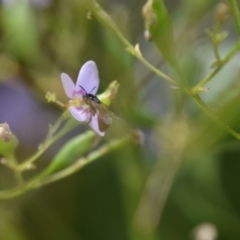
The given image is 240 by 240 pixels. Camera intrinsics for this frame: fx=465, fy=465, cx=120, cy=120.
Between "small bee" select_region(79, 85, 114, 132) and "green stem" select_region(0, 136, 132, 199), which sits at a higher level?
"green stem" select_region(0, 136, 132, 199)

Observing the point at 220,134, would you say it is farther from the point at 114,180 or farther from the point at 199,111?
the point at 114,180

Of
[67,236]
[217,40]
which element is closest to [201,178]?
[67,236]

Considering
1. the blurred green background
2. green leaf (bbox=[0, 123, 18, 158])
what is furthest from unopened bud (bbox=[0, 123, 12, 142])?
the blurred green background

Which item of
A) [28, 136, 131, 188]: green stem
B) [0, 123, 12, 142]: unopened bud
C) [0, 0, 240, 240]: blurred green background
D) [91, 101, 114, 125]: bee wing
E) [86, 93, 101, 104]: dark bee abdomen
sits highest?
[0, 0, 240, 240]: blurred green background

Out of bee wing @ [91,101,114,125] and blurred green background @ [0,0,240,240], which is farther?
blurred green background @ [0,0,240,240]

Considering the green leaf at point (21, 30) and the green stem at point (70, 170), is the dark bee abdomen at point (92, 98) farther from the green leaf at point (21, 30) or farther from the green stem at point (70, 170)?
the green leaf at point (21, 30)

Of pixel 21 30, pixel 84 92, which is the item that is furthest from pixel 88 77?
pixel 21 30

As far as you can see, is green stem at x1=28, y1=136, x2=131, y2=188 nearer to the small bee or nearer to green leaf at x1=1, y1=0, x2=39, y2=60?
the small bee
